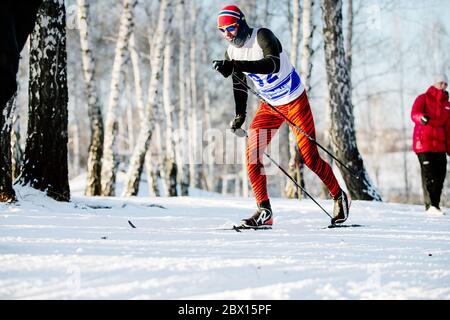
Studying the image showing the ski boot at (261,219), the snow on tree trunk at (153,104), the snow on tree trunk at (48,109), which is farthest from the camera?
the snow on tree trunk at (153,104)

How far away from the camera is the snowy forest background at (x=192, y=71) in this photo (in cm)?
1195

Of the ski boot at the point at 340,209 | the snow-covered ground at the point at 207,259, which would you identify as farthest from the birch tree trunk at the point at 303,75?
the snow-covered ground at the point at 207,259

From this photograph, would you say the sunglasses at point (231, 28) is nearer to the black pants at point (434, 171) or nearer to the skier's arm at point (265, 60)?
the skier's arm at point (265, 60)

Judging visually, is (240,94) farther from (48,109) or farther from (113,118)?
(113,118)

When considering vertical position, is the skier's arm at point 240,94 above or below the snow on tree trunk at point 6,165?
above

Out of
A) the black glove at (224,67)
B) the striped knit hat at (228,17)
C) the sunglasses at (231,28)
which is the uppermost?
the striped knit hat at (228,17)

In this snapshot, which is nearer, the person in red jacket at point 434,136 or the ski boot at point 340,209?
the ski boot at point 340,209

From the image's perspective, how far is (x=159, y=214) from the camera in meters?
5.08

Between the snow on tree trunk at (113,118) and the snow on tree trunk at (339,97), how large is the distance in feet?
14.6

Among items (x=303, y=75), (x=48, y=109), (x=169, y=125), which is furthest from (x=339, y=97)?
A: (x=169, y=125)

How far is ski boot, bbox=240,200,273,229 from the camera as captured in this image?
4062 millimetres

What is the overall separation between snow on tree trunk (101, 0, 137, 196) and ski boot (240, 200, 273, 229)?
6310 mm

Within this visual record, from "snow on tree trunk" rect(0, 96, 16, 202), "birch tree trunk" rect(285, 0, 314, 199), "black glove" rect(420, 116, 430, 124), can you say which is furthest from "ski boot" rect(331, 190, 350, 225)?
"birch tree trunk" rect(285, 0, 314, 199)

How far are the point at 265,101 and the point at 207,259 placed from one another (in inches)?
86.4
